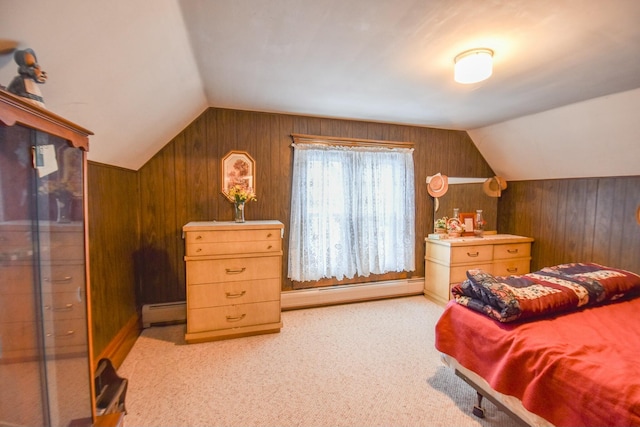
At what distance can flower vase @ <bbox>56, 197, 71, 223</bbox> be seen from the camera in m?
1.04

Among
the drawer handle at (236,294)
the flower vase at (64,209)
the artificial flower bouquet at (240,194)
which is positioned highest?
the artificial flower bouquet at (240,194)

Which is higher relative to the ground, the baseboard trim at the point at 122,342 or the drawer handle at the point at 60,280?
the drawer handle at the point at 60,280

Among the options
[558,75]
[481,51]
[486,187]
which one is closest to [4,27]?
[481,51]

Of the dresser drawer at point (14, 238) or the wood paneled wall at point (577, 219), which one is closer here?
the dresser drawer at point (14, 238)

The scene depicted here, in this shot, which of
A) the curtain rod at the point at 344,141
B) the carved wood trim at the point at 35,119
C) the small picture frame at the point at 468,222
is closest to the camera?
the carved wood trim at the point at 35,119

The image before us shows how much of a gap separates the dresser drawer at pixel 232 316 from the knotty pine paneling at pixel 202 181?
584mm

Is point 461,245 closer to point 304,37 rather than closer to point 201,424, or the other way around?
point 304,37

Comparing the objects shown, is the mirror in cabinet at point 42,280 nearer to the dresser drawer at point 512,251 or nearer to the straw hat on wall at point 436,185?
the straw hat on wall at point 436,185

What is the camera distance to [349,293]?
3295 mm

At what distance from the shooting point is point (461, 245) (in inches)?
126

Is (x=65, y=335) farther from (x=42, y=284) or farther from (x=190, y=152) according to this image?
(x=190, y=152)

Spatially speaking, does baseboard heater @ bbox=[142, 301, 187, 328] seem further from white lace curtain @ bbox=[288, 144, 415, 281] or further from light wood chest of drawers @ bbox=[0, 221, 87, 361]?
light wood chest of drawers @ bbox=[0, 221, 87, 361]

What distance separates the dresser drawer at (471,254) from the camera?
10.5 ft

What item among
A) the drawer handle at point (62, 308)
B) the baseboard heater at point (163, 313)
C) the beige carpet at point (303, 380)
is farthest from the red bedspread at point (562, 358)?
the baseboard heater at point (163, 313)
